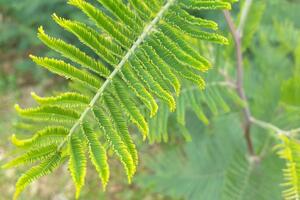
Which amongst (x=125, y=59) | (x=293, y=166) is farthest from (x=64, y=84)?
(x=125, y=59)

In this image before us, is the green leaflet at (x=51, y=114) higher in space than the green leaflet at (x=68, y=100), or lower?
lower

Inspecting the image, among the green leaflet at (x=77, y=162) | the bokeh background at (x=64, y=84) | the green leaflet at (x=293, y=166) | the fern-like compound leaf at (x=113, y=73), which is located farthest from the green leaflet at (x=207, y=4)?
the bokeh background at (x=64, y=84)

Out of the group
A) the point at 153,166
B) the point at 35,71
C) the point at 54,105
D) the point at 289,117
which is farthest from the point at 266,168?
the point at 35,71

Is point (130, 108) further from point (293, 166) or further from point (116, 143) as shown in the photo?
point (293, 166)

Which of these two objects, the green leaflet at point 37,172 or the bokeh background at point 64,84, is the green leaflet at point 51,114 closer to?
the green leaflet at point 37,172

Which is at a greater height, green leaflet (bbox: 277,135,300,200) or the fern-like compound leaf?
the fern-like compound leaf

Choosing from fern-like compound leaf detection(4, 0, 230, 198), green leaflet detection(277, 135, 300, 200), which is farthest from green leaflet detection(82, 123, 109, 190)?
green leaflet detection(277, 135, 300, 200)

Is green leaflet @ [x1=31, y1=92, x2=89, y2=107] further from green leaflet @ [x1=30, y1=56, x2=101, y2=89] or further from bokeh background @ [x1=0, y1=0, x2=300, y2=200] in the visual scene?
bokeh background @ [x1=0, y1=0, x2=300, y2=200]
